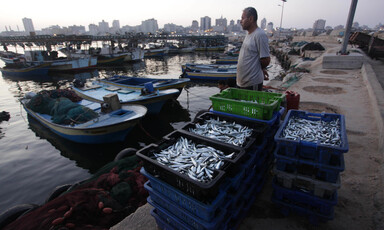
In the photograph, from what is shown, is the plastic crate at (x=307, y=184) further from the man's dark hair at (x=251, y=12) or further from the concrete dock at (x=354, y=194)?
the man's dark hair at (x=251, y=12)

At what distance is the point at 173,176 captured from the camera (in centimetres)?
232

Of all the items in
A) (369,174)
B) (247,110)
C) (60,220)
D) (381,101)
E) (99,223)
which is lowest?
(99,223)

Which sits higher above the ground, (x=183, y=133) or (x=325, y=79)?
(x=183, y=133)

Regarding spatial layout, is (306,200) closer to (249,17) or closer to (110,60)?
(249,17)

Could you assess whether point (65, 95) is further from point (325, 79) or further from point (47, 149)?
point (325, 79)

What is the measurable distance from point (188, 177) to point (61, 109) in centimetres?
1010

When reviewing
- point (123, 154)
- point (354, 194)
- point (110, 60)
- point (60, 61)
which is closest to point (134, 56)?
point (110, 60)

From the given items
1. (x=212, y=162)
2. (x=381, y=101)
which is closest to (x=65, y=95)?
(x=212, y=162)

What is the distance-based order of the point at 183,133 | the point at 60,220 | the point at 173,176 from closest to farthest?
the point at 173,176 < the point at 183,133 < the point at 60,220

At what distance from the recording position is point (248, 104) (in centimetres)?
356

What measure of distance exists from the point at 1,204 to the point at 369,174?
1123cm

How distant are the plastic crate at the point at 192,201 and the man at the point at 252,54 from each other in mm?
3312

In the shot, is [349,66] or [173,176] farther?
[349,66]

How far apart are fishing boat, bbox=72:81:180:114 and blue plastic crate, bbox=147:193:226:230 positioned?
32.6ft
